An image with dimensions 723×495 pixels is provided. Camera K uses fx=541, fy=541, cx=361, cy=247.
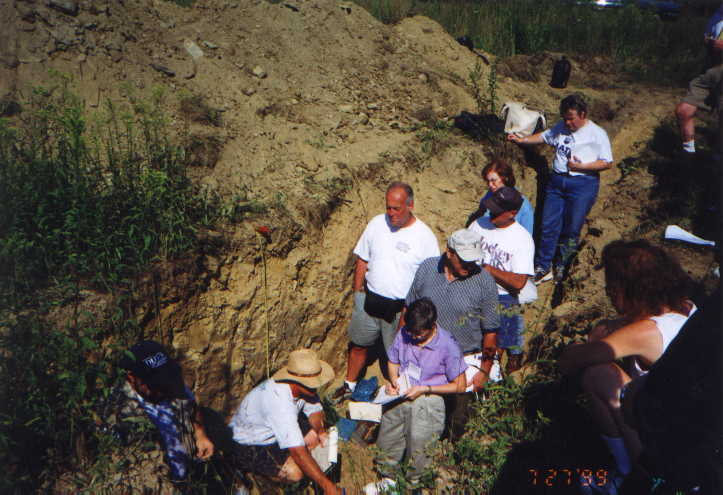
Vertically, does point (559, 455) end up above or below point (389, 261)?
below

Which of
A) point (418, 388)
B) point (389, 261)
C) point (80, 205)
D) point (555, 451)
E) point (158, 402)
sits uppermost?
point (80, 205)

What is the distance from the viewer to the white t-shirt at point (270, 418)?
379 centimetres

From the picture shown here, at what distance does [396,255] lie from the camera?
484 cm

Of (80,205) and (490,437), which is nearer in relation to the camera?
(80,205)

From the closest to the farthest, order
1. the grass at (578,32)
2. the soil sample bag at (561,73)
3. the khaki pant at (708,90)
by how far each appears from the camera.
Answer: the khaki pant at (708,90), the soil sample bag at (561,73), the grass at (578,32)

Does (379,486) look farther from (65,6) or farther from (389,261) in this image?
(65,6)

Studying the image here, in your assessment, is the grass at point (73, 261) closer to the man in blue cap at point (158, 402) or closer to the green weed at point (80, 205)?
the green weed at point (80, 205)

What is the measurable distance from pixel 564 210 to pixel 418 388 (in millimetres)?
3195

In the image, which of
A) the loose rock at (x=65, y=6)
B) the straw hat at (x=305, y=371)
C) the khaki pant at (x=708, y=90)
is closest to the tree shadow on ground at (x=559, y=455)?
the straw hat at (x=305, y=371)

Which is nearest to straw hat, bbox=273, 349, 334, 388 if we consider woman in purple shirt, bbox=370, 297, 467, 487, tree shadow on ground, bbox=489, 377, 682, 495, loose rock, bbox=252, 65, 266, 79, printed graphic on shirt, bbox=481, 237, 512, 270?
woman in purple shirt, bbox=370, 297, 467, 487

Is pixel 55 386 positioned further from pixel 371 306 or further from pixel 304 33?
pixel 304 33

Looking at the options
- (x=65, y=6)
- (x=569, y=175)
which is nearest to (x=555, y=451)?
(x=569, y=175)

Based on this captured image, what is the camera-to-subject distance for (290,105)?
6.91 m

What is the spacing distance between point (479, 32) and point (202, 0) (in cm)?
584
